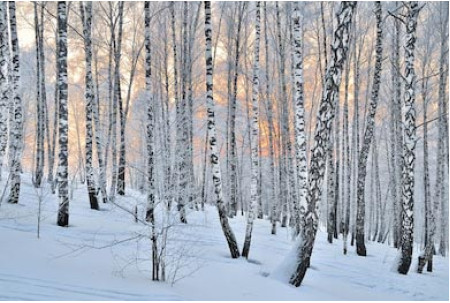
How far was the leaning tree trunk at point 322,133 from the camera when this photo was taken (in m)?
7.13

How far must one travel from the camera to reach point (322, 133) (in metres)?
7.28

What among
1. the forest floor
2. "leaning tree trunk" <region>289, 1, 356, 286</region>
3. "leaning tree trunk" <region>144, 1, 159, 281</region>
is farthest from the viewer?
"leaning tree trunk" <region>289, 1, 356, 286</region>

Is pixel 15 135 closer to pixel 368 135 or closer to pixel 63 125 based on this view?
pixel 63 125

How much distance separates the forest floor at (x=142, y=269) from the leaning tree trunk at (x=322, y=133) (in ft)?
1.78

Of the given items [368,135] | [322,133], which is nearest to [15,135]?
[322,133]

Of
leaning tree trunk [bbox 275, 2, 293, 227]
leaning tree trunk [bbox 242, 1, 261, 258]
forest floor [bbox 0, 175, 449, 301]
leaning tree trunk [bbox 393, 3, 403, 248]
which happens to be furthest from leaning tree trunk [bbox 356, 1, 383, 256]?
leaning tree trunk [bbox 242, 1, 261, 258]

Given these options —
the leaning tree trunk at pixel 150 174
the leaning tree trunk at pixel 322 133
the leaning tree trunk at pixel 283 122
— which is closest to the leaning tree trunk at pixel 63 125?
the leaning tree trunk at pixel 150 174

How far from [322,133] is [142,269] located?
398 cm

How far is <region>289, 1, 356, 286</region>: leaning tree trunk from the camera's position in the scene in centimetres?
713

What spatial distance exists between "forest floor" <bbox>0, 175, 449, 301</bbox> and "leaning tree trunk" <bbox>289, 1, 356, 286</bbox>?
21.3 inches

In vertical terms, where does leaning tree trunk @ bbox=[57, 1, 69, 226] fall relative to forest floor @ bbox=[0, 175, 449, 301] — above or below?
above

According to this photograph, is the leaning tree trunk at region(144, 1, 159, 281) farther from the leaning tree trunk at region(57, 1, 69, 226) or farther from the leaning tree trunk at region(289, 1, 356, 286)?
the leaning tree trunk at region(289, 1, 356, 286)

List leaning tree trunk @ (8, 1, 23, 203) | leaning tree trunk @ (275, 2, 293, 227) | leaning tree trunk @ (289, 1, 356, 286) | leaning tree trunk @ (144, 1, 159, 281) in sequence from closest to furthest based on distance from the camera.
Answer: leaning tree trunk @ (144, 1, 159, 281)
leaning tree trunk @ (289, 1, 356, 286)
leaning tree trunk @ (8, 1, 23, 203)
leaning tree trunk @ (275, 2, 293, 227)

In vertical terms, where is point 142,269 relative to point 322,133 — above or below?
below
